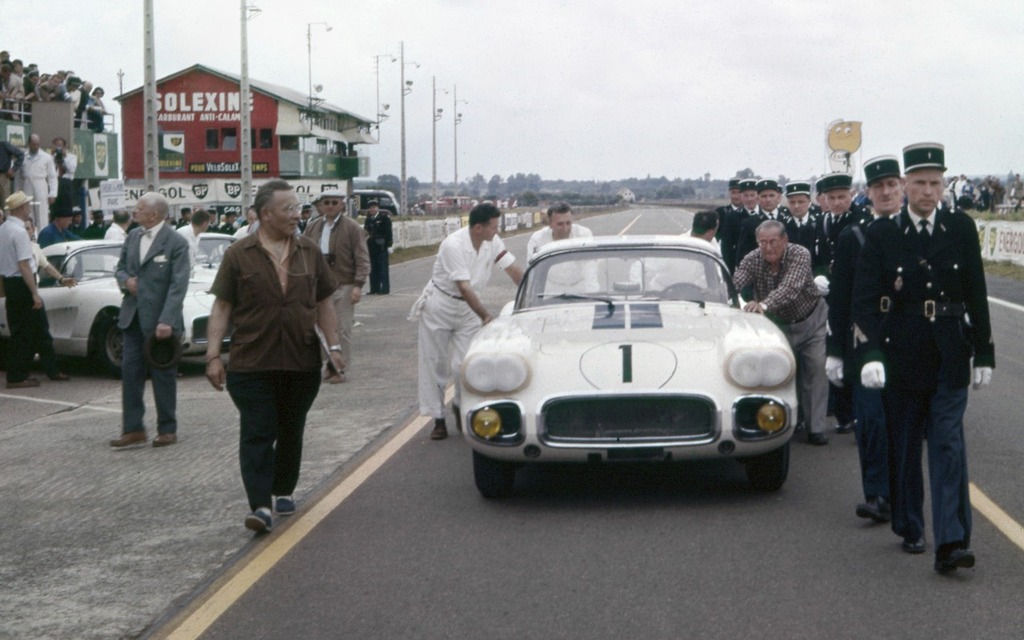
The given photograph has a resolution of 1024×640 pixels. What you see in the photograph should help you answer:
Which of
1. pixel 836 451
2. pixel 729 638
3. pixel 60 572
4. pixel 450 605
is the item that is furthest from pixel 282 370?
pixel 836 451

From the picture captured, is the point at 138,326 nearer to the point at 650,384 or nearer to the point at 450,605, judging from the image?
the point at 650,384

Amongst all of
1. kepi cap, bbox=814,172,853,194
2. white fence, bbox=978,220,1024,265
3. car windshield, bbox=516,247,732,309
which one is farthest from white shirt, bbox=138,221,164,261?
white fence, bbox=978,220,1024,265

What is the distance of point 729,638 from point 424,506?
277 centimetres

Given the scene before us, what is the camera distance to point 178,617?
5.47 meters

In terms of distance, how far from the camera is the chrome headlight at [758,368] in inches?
282

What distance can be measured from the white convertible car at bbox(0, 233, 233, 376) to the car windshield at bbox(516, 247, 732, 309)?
618 centimetres

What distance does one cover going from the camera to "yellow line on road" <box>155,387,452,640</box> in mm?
5357

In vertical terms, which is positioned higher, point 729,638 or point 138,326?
point 138,326

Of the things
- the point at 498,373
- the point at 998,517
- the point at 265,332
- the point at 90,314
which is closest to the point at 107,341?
the point at 90,314

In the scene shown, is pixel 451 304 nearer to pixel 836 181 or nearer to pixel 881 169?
pixel 836 181

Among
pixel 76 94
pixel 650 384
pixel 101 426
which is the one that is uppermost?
pixel 76 94

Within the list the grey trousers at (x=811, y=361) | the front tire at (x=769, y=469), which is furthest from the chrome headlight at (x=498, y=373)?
the grey trousers at (x=811, y=361)

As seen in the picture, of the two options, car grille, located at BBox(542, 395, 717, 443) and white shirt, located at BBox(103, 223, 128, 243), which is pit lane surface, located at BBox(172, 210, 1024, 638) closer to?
car grille, located at BBox(542, 395, 717, 443)

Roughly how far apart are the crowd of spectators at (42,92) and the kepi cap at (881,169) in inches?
868
